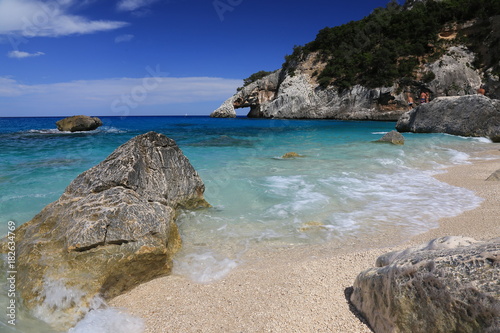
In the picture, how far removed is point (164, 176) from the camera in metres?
5.87

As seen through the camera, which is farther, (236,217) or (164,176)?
(236,217)

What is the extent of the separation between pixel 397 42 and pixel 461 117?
3475 centimetres

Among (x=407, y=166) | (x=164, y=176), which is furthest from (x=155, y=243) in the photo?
(x=407, y=166)

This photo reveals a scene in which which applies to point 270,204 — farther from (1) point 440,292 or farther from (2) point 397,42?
(2) point 397,42

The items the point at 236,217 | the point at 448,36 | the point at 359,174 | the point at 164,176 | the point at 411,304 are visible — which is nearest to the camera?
the point at 411,304

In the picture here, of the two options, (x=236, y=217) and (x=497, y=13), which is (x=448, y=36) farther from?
(x=236, y=217)

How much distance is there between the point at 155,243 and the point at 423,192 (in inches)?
263

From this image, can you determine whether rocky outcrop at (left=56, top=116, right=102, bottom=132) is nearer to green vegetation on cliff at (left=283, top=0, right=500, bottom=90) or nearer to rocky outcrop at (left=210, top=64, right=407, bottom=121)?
rocky outcrop at (left=210, top=64, right=407, bottom=121)

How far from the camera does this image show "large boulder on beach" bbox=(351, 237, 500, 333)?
1.82m

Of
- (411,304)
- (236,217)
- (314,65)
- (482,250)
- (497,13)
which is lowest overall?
(236,217)

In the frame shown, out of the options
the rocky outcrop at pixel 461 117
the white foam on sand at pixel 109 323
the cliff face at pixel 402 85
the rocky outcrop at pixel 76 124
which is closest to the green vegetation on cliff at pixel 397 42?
the cliff face at pixel 402 85

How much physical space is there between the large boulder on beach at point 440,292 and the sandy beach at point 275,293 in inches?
15.9

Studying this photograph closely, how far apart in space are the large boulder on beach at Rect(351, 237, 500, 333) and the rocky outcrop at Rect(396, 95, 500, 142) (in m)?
22.7

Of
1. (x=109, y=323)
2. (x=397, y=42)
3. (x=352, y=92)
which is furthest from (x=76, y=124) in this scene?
(x=397, y=42)
